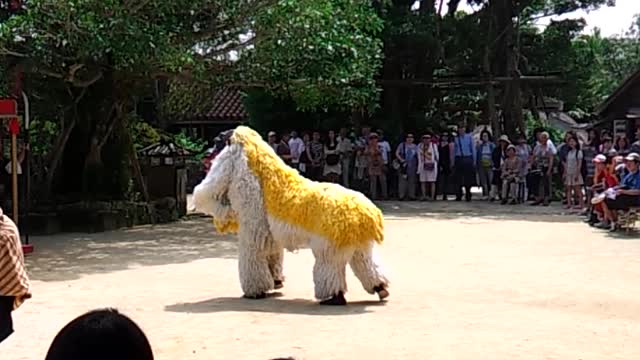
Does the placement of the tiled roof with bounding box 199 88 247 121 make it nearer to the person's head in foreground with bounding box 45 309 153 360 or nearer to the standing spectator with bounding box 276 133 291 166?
the standing spectator with bounding box 276 133 291 166

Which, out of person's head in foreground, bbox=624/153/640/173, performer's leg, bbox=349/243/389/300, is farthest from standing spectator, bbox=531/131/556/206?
performer's leg, bbox=349/243/389/300

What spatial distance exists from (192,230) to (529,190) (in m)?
8.90

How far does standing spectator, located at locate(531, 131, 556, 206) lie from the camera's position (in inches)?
883

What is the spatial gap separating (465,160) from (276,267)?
13.9m

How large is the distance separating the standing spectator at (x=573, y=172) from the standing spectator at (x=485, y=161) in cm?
279

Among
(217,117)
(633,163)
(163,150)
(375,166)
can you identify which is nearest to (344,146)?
(375,166)

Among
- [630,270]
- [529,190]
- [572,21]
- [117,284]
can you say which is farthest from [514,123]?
[117,284]

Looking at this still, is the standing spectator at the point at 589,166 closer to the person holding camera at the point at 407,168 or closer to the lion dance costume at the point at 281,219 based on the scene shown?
the person holding camera at the point at 407,168

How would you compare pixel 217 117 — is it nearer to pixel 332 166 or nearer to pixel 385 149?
pixel 332 166

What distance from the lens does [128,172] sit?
65.5ft

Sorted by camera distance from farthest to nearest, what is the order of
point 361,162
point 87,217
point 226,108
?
point 226,108, point 361,162, point 87,217

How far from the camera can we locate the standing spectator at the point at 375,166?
23859 millimetres

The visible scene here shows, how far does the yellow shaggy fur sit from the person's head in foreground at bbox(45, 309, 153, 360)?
22.5 ft

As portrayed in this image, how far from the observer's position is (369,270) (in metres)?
9.71
